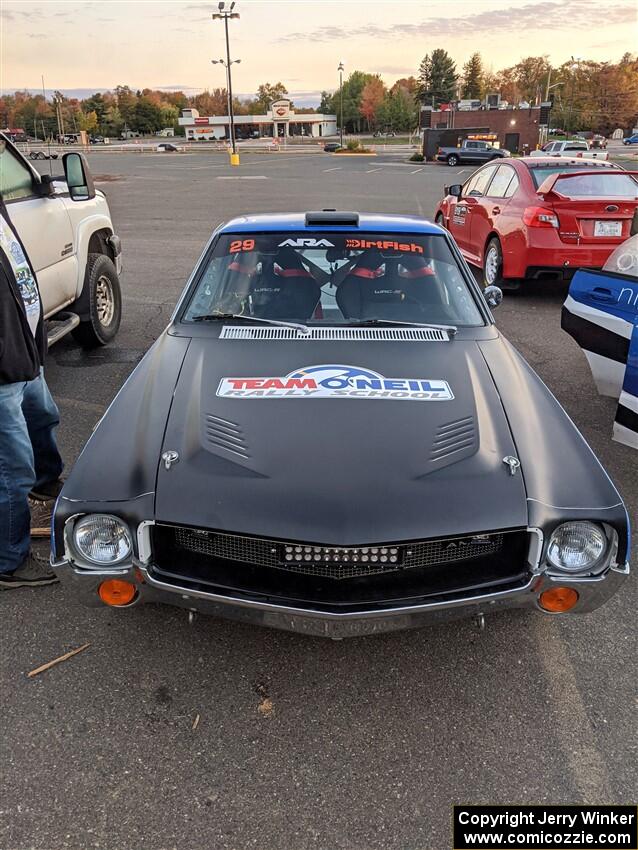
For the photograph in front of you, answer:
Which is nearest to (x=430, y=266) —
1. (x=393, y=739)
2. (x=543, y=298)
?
(x=393, y=739)

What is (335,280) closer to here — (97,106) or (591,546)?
(591,546)

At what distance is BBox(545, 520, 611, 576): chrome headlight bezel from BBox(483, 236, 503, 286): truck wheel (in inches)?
249

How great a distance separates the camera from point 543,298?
8469 mm

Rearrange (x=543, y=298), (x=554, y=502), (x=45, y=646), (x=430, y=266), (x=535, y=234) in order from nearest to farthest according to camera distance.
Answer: (x=554, y=502) < (x=45, y=646) < (x=430, y=266) < (x=535, y=234) < (x=543, y=298)

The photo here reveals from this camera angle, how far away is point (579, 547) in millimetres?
2322

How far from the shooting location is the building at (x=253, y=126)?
11712 cm

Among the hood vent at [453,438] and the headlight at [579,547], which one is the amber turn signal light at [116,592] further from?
the headlight at [579,547]

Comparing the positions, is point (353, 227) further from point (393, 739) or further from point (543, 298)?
point (543, 298)

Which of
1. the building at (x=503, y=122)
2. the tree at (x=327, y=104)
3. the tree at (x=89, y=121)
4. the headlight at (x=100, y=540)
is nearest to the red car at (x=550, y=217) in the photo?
the headlight at (x=100, y=540)

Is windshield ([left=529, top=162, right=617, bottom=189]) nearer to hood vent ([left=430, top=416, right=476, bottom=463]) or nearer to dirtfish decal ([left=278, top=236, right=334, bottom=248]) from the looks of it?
dirtfish decal ([left=278, top=236, right=334, bottom=248])

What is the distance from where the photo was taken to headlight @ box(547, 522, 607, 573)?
230 cm

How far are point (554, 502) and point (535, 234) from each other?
237 inches

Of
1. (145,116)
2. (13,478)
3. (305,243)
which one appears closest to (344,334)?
(305,243)

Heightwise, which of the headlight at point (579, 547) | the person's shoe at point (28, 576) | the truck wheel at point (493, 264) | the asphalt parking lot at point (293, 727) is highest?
the headlight at point (579, 547)
